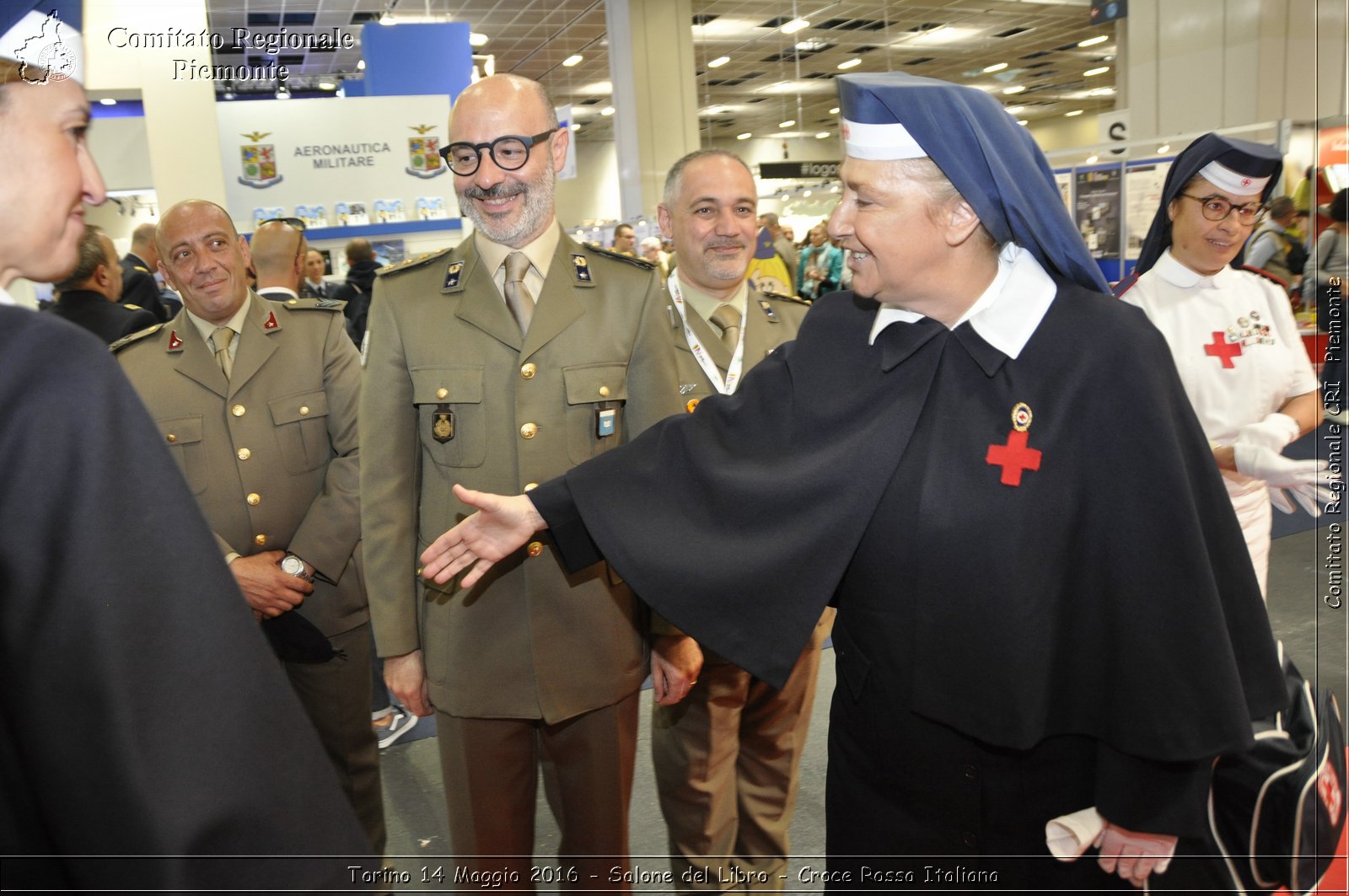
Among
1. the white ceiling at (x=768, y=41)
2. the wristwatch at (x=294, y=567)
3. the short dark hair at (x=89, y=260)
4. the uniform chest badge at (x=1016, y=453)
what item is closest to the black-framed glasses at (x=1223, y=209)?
the uniform chest badge at (x=1016, y=453)

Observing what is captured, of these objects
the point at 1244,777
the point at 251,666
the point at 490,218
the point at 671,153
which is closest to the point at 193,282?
the point at 490,218

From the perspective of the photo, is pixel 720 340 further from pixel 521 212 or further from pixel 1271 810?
pixel 1271 810

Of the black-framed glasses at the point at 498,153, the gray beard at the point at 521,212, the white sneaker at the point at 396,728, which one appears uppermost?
the black-framed glasses at the point at 498,153

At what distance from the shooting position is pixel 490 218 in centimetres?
200

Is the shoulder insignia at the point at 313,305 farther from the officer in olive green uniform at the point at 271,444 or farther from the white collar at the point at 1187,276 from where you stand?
the white collar at the point at 1187,276

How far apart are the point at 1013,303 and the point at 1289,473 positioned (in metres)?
1.38

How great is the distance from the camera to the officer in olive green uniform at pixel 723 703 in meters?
2.52

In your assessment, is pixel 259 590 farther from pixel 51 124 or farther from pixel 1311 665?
pixel 1311 665

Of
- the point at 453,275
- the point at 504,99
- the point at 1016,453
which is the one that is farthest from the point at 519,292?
the point at 1016,453

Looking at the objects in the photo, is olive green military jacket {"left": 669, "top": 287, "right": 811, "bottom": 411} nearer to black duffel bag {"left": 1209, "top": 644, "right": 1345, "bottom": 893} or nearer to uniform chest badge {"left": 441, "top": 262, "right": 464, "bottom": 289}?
uniform chest badge {"left": 441, "top": 262, "right": 464, "bottom": 289}

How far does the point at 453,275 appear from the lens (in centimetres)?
206

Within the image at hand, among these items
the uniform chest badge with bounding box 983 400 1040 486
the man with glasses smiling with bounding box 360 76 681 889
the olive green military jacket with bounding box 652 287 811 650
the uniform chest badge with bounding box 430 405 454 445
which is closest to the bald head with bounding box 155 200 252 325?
the man with glasses smiling with bounding box 360 76 681 889

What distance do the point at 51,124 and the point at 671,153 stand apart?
46.5 ft

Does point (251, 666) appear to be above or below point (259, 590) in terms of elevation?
above
